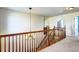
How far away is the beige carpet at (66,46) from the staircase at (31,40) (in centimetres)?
7

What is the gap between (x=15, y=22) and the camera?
1552mm

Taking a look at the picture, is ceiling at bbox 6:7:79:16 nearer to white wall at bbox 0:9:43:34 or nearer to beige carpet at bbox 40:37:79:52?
white wall at bbox 0:9:43:34

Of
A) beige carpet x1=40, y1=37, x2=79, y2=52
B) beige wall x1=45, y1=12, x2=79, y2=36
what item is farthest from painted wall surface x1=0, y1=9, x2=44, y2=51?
beige carpet x1=40, y1=37, x2=79, y2=52

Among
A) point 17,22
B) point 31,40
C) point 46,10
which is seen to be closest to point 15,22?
point 17,22

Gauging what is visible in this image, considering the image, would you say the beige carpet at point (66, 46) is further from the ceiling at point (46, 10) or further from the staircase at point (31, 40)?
the ceiling at point (46, 10)

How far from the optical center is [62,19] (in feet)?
5.42

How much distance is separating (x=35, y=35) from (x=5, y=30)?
1.53 feet

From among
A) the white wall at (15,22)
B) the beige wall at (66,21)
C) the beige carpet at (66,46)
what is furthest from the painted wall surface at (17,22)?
the beige carpet at (66,46)

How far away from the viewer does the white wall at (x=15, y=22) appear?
1488 mm

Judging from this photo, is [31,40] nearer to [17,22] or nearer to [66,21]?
[17,22]

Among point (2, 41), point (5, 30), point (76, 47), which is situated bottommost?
point (76, 47)
